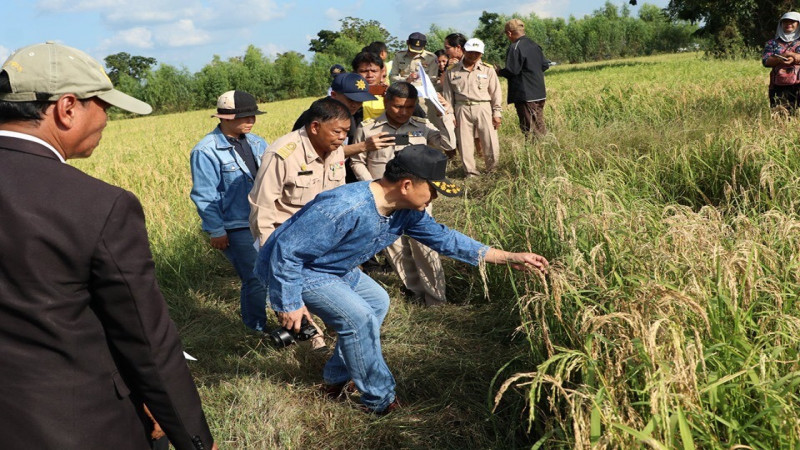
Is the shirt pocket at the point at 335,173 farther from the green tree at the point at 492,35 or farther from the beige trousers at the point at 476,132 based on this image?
the green tree at the point at 492,35

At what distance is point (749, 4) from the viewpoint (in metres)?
23.0

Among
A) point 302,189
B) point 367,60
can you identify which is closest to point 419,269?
point 302,189

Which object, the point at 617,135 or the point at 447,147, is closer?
the point at 617,135

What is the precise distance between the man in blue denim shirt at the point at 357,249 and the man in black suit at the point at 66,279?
3.78 feet

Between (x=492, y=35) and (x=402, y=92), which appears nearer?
(x=402, y=92)

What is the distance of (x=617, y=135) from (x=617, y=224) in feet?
11.3

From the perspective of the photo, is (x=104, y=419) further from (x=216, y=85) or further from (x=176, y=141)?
(x=216, y=85)

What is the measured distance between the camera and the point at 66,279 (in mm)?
1354

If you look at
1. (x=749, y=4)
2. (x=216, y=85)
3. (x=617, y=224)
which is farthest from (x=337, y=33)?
(x=617, y=224)

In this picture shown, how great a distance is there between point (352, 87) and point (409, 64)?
4.42 meters

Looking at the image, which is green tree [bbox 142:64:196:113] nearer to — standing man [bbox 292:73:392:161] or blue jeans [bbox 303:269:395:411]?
standing man [bbox 292:73:392:161]

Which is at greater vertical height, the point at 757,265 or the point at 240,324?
the point at 757,265

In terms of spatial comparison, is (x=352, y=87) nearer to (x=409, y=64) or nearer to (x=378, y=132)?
(x=378, y=132)

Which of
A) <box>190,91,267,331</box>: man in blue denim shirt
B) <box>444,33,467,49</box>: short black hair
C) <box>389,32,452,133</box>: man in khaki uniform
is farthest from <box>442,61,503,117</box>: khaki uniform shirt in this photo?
<box>190,91,267,331</box>: man in blue denim shirt
